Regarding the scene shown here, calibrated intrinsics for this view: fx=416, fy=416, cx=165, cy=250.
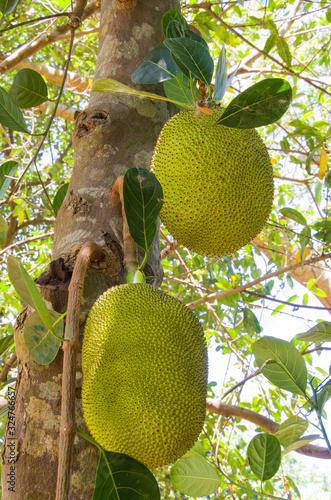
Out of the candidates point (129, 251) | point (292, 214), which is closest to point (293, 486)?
point (292, 214)

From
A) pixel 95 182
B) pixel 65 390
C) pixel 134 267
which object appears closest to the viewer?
pixel 65 390

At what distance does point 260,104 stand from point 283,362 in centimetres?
52

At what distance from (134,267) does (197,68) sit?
373 mm

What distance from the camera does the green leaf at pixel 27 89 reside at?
968 mm

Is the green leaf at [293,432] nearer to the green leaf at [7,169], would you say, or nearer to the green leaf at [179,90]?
the green leaf at [179,90]

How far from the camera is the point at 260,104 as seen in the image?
0.66 metres

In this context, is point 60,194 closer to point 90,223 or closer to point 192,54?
point 90,223

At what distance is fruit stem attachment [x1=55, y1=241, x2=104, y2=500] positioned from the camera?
47 cm

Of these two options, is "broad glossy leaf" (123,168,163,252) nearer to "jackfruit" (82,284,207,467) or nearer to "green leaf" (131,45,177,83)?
"jackfruit" (82,284,207,467)

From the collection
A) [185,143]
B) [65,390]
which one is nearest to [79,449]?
[65,390]

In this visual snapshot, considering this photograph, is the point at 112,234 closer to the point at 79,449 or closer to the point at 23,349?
the point at 23,349

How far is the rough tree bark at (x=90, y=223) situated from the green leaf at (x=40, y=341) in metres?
0.04

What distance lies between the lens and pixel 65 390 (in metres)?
0.53

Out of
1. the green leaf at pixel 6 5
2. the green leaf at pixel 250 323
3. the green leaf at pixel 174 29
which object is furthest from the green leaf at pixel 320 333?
the green leaf at pixel 6 5
